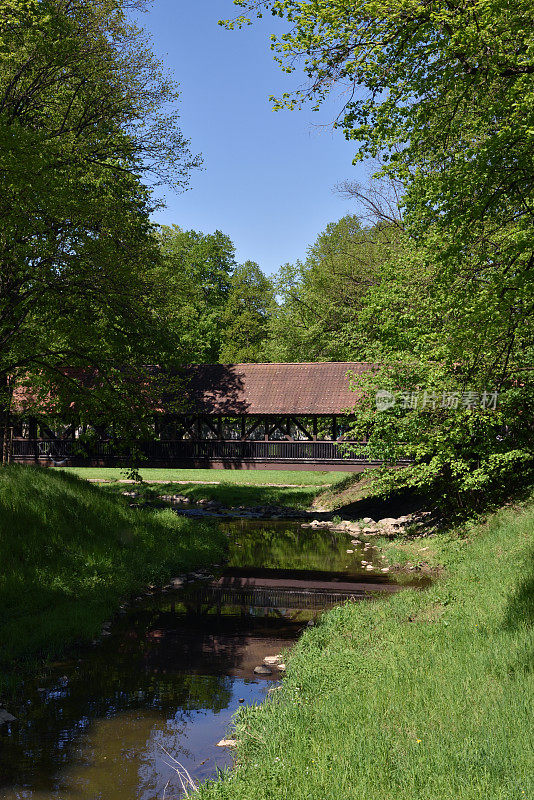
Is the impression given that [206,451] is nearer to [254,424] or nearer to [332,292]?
[254,424]

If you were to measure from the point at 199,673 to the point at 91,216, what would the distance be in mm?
9701

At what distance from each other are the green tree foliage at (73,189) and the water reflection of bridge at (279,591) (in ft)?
16.3

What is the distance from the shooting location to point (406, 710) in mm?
5555

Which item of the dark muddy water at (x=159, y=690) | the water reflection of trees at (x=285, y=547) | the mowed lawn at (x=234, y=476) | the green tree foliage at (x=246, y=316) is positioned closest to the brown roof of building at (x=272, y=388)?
the mowed lawn at (x=234, y=476)

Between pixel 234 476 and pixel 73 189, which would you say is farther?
pixel 234 476

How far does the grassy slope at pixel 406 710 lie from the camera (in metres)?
4.41

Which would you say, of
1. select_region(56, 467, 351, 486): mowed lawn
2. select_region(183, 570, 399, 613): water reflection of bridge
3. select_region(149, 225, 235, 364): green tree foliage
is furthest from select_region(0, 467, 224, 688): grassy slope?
select_region(149, 225, 235, 364): green tree foliage

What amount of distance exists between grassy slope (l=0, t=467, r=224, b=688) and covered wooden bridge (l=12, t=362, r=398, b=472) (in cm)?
1048

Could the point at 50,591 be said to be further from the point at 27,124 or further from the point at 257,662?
the point at 27,124

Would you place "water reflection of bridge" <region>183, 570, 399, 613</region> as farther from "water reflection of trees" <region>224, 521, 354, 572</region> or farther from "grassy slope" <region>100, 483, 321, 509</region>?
"grassy slope" <region>100, 483, 321, 509</region>

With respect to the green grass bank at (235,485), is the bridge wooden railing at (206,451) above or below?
above

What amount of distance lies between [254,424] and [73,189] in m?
15.2

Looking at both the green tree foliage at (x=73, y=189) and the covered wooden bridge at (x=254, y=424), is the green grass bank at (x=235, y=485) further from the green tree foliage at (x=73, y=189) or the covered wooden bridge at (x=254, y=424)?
the green tree foliage at (x=73, y=189)

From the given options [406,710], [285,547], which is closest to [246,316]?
[285,547]
